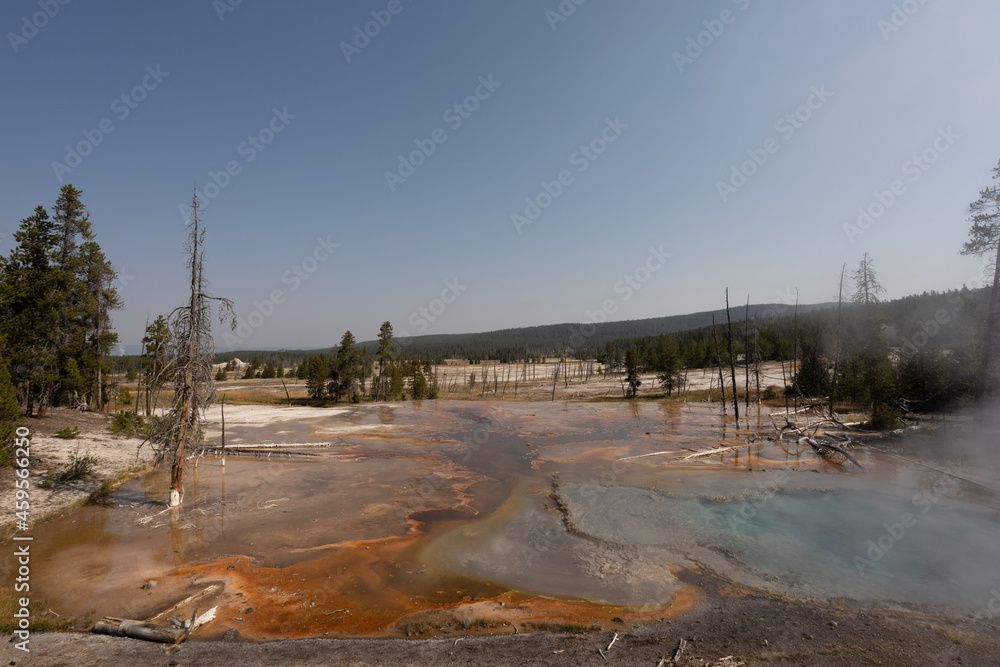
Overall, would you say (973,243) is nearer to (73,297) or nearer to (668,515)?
(668,515)

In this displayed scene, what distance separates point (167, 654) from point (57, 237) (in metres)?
25.1

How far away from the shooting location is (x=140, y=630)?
7.10 m

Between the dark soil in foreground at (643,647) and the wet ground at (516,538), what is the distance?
0.55 metres

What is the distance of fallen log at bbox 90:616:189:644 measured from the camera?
276 inches

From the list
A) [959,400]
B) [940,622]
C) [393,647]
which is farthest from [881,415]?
[393,647]

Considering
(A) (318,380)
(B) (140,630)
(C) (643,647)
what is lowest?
(C) (643,647)

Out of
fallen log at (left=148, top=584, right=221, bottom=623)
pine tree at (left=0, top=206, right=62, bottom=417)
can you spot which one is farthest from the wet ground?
pine tree at (left=0, top=206, right=62, bottom=417)

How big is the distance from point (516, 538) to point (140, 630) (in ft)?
27.9

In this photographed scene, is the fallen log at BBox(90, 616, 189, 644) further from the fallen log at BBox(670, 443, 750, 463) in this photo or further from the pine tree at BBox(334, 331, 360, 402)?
the pine tree at BBox(334, 331, 360, 402)

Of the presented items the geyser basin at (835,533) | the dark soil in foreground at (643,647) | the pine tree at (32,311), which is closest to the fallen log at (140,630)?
the dark soil in foreground at (643,647)

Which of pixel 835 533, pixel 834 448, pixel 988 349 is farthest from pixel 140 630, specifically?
pixel 988 349

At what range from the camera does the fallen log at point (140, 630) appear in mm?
7012

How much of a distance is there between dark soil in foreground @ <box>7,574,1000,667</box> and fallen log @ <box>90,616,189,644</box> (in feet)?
0.39

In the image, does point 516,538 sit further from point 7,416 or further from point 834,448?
point 834,448
